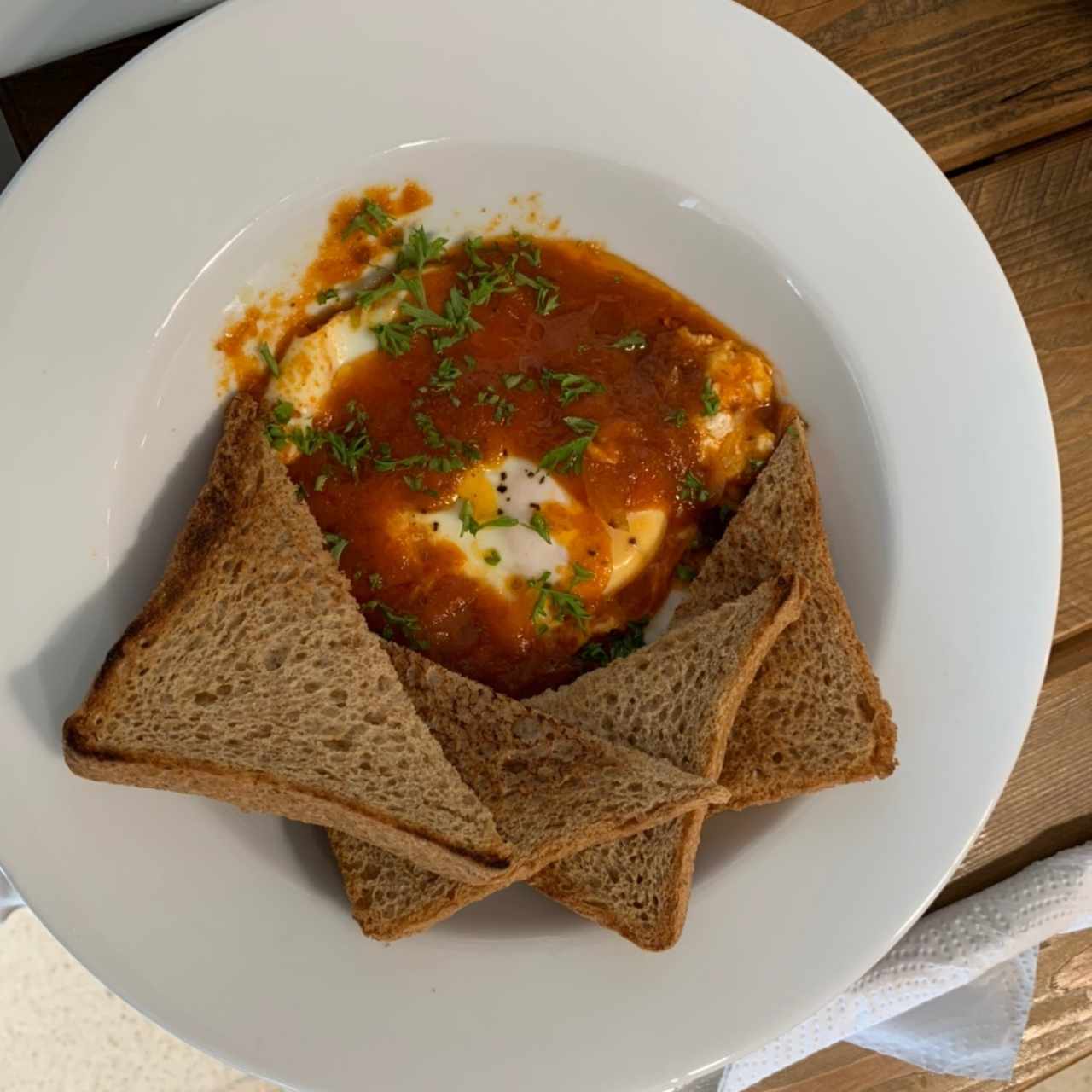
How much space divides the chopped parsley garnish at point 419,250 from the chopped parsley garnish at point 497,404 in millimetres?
383

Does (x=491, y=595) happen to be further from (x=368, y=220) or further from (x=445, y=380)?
(x=368, y=220)

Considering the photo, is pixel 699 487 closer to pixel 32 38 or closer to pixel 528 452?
pixel 528 452

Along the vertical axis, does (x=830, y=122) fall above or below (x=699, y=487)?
above

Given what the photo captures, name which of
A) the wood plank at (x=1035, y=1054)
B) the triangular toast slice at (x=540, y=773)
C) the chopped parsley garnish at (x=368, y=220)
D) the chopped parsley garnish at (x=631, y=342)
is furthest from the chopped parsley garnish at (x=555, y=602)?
the wood plank at (x=1035, y=1054)

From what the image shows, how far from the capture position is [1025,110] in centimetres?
308

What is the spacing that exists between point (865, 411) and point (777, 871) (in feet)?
4.02

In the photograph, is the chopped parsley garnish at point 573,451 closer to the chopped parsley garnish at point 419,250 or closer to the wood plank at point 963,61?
the chopped parsley garnish at point 419,250

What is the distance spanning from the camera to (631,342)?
9.52ft

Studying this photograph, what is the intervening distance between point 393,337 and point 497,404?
34 cm

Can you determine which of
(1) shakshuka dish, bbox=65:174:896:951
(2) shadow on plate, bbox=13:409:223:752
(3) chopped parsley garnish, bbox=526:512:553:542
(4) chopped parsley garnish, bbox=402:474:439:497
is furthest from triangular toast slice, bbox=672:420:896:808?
(2) shadow on plate, bbox=13:409:223:752

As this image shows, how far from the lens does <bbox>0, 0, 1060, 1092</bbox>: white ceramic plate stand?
2.41m

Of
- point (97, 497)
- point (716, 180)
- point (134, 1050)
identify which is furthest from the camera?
point (134, 1050)

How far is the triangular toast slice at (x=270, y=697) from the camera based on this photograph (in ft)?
7.97

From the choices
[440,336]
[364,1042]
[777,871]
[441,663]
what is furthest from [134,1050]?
[440,336]
